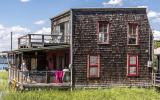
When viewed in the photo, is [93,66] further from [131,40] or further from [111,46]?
[131,40]

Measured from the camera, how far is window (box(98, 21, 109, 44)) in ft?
141

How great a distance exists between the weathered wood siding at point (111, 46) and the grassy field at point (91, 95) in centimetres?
193

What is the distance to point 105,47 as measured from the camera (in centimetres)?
4281

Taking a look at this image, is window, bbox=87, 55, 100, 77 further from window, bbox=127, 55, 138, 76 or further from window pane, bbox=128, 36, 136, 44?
window pane, bbox=128, 36, 136, 44

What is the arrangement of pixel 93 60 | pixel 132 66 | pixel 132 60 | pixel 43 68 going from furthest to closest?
1. pixel 43 68
2. pixel 132 60
3. pixel 132 66
4. pixel 93 60

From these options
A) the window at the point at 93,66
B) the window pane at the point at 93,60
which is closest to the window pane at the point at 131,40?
the window at the point at 93,66

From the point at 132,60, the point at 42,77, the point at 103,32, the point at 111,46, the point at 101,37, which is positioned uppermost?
the point at 103,32

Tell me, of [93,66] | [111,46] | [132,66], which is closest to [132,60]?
[132,66]

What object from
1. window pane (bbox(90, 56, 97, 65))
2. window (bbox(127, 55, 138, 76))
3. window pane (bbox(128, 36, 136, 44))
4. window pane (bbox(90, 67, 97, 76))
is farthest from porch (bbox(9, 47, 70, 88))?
window pane (bbox(128, 36, 136, 44))

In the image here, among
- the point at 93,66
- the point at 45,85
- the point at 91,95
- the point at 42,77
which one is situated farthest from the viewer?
the point at 93,66

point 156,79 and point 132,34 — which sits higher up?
point 132,34

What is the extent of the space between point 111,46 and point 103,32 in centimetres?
136

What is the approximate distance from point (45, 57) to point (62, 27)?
11.6ft

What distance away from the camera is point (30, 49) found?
41.6 metres
